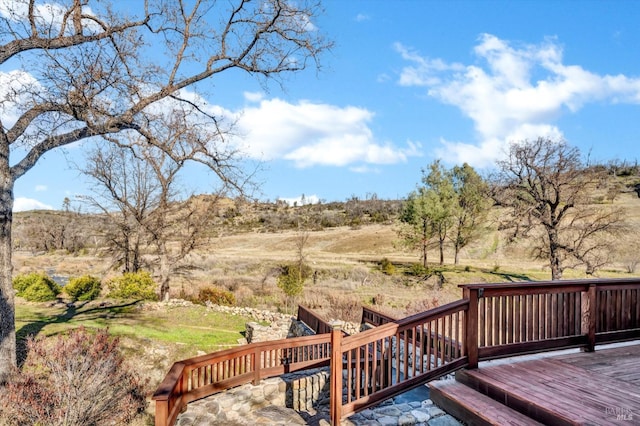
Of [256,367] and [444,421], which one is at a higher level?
[444,421]

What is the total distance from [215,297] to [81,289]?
5.25 m

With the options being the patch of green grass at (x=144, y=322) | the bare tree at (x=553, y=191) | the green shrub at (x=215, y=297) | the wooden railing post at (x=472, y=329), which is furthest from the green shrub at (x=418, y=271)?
the wooden railing post at (x=472, y=329)

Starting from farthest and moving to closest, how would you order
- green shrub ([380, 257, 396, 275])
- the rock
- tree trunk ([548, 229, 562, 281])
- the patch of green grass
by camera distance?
green shrub ([380, 257, 396, 275]) < tree trunk ([548, 229, 562, 281]) < the patch of green grass < the rock

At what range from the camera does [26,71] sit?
22.3ft

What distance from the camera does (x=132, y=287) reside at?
13680 millimetres

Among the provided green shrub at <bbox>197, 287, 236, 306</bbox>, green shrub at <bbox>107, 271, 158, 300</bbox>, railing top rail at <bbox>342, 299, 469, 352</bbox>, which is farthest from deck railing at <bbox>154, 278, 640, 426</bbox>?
green shrub at <bbox>197, 287, 236, 306</bbox>

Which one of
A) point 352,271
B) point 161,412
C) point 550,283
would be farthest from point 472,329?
point 352,271

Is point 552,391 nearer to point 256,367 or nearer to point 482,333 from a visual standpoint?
point 482,333

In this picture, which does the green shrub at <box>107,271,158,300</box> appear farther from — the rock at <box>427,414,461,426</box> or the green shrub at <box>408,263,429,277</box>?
the green shrub at <box>408,263,429,277</box>

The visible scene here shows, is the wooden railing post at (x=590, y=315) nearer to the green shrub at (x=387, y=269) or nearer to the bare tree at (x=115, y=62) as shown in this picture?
the bare tree at (x=115, y=62)

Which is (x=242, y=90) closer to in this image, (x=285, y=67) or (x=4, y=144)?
(x=285, y=67)

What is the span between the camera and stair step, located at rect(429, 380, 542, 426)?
10.5 feet

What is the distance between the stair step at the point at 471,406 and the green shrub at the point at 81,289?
14.8 metres

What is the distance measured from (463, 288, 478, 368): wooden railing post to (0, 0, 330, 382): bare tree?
718cm
